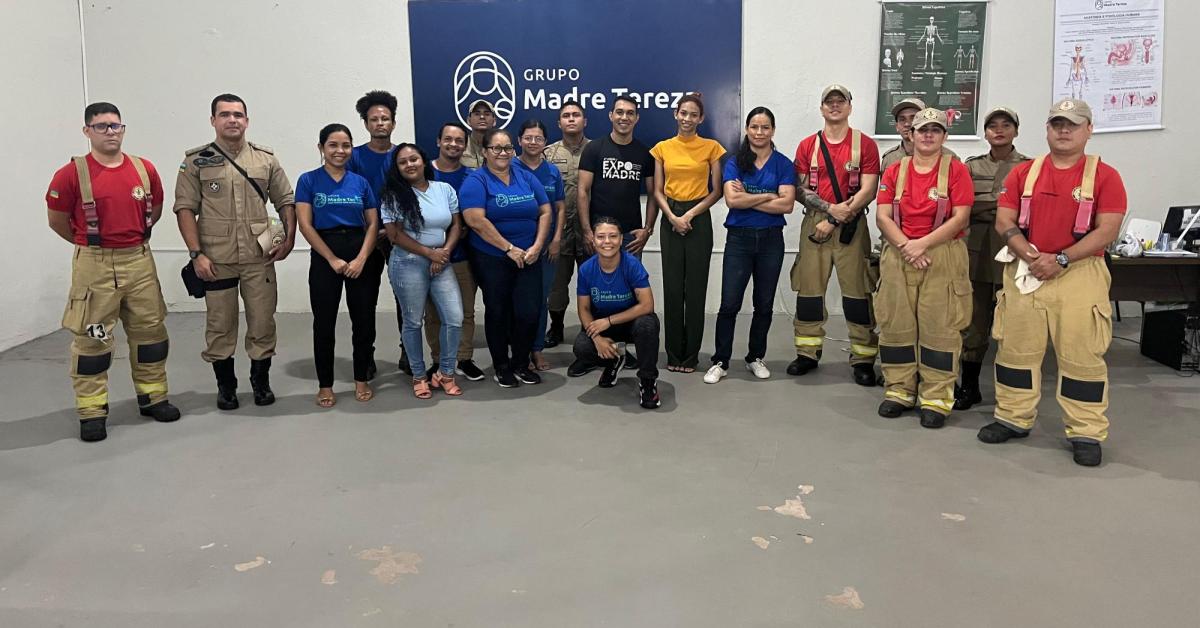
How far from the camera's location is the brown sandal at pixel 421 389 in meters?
4.29

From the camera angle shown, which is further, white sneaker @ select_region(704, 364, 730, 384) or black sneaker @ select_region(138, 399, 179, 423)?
white sneaker @ select_region(704, 364, 730, 384)

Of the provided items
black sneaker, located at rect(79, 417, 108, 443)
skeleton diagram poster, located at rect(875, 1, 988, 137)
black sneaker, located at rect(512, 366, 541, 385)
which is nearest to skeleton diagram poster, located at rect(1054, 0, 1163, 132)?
skeleton diagram poster, located at rect(875, 1, 988, 137)

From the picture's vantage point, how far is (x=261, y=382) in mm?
4250

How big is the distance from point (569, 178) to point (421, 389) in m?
1.64

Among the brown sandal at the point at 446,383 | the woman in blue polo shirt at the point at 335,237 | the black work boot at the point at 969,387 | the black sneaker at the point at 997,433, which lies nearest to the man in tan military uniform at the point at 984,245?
the black work boot at the point at 969,387

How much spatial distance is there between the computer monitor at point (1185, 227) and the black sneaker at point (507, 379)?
3.79 m

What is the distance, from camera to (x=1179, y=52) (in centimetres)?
592

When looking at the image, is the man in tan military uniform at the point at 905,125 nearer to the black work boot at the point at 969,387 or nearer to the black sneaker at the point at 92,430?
the black work boot at the point at 969,387

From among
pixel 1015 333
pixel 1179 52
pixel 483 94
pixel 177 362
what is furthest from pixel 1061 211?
pixel 177 362

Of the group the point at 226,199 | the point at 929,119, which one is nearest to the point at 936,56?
the point at 929,119

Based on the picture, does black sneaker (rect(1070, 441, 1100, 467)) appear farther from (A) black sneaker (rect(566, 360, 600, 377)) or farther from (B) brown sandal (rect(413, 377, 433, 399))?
(B) brown sandal (rect(413, 377, 433, 399))

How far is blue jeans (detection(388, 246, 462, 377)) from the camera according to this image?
416 centimetres

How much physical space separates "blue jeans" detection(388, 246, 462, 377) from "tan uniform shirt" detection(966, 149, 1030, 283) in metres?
2.65

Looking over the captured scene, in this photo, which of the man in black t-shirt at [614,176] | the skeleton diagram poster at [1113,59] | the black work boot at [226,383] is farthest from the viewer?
the skeleton diagram poster at [1113,59]
